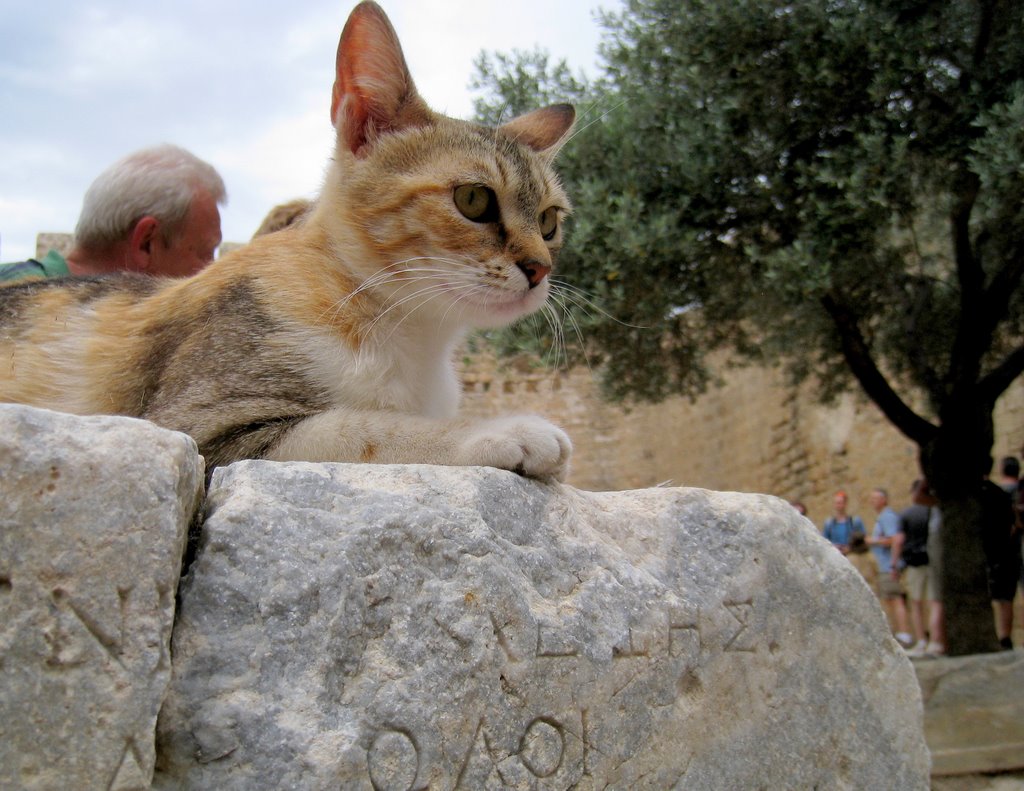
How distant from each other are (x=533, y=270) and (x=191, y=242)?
6.37 feet

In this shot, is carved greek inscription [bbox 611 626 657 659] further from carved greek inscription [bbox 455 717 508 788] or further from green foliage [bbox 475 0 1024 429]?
green foliage [bbox 475 0 1024 429]

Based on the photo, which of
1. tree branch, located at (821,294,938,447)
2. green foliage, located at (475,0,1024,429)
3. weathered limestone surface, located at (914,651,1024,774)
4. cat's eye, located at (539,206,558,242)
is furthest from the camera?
tree branch, located at (821,294,938,447)

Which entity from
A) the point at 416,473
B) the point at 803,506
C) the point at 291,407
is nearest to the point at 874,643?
the point at 416,473

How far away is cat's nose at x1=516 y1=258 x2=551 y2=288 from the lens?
2.41 metres

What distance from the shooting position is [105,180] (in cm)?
365

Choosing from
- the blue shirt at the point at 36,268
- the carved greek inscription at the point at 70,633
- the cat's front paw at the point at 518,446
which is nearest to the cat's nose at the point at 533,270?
the cat's front paw at the point at 518,446

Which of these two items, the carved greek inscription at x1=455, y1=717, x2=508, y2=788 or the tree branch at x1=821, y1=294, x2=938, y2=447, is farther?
the tree branch at x1=821, y1=294, x2=938, y2=447

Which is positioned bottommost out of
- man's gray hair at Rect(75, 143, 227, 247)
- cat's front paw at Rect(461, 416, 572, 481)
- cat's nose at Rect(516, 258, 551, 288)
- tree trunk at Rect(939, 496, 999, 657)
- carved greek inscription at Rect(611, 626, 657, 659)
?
tree trunk at Rect(939, 496, 999, 657)

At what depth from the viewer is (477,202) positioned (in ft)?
7.93

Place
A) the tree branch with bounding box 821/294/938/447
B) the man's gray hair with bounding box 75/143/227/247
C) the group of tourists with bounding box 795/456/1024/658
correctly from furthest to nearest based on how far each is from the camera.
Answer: the group of tourists with bounding box 795/456/1024/658 < the tree branch with bounding box 821/294/938/447 < the man's gray hair with bounding box 75/143/227/247

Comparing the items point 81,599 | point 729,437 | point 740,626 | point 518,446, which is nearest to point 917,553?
point 729,437

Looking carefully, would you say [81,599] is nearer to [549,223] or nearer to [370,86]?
[370,86]

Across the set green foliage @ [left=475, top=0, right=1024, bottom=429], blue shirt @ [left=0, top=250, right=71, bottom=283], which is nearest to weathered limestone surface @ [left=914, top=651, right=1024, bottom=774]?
green foliage @ [left=475, top=0, right=1024, bottom=429]

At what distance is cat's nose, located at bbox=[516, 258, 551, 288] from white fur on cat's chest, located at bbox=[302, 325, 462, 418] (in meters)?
0.31
